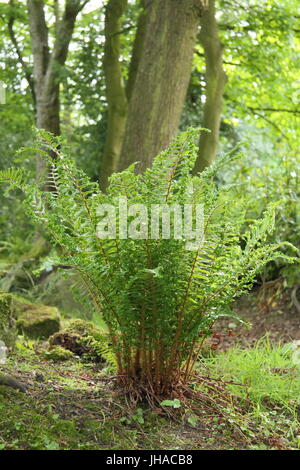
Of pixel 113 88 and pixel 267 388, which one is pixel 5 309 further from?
pixel 113 88

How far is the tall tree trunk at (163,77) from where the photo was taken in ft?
19.6

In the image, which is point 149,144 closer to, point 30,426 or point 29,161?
point 30,426

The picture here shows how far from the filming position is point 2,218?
38.4 ft

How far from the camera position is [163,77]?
19.7 ft

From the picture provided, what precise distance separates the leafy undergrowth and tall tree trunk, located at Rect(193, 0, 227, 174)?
19.0 feet

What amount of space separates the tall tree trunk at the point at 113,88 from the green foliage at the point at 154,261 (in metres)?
5.99

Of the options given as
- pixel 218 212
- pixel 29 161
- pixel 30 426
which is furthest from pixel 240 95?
pixel 30 426

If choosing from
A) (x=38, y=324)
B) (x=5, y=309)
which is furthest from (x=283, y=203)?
(x=5, y=309)

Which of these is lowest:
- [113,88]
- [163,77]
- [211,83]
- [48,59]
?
[163,77]

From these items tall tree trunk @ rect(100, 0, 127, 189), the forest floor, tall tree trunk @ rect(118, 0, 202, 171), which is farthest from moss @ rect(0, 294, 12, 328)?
tall tree trunk @ rect(100, 0, 127, 189)

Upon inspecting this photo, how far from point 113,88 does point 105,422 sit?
6.90m

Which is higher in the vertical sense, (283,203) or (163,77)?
(163,77)

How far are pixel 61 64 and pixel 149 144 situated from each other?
463 centimetres

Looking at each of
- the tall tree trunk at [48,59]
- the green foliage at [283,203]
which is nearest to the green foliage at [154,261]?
the green foliage at [283,203]
